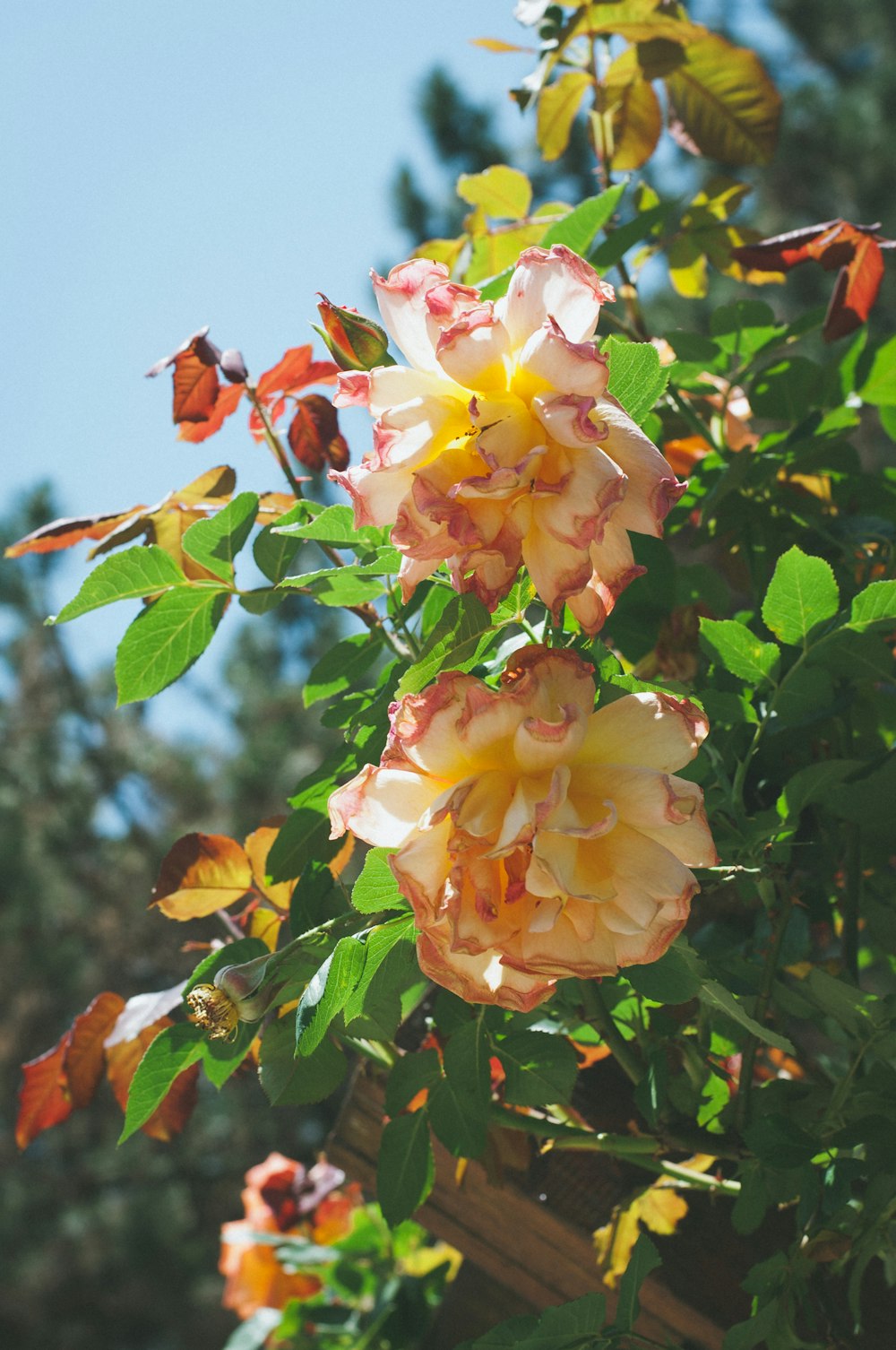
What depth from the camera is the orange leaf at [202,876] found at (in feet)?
1.70

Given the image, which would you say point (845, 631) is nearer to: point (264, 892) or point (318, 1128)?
point (264, 892)

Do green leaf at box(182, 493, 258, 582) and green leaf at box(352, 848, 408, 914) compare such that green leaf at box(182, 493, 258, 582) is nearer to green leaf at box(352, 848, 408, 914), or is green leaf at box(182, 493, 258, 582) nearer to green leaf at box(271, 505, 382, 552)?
green leaf at box(271, 505, 382, 552)

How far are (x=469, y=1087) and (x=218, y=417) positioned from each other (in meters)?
0.33

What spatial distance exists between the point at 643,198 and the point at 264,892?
0.46 metres

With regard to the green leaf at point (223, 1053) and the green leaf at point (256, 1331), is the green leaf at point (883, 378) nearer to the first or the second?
the green leaf at point (223, 1053)

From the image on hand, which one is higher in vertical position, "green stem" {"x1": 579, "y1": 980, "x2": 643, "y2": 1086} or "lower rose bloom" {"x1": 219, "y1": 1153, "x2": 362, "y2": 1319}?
"green stem" {"x1": 579, "y1": 980, "x2": 643, "y2": 1086}

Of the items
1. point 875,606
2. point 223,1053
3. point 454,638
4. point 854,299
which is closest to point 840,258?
point 854,299

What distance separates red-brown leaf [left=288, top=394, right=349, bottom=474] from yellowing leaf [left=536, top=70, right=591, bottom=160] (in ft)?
0.97

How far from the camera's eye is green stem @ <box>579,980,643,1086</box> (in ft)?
1.36

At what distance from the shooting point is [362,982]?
0.35m

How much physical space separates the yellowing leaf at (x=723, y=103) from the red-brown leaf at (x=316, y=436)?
327 mm

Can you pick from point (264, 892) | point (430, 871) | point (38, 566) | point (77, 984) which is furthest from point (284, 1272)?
point (38, 566)

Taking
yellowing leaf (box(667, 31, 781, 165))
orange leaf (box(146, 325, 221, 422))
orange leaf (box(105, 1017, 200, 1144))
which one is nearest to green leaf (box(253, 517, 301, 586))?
orange leaf (box(146, 325, 221, 422))

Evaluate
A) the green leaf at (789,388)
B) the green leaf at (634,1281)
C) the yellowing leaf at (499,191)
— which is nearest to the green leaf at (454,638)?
the green leaf at (634,1281)
